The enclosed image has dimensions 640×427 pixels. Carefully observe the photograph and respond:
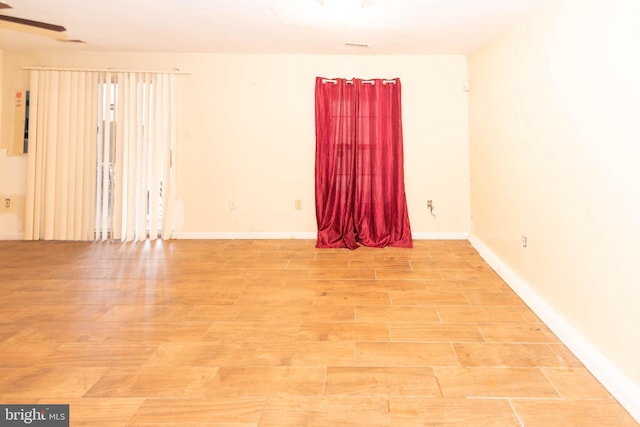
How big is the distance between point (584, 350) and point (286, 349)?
1.43m

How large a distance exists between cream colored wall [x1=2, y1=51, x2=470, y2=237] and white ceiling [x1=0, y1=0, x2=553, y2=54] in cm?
19

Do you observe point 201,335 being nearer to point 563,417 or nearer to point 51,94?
point 563,417

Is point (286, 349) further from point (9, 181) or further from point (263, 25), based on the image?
point (9, 181)

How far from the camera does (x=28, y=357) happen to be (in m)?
1.71

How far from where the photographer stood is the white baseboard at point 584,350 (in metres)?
1.37

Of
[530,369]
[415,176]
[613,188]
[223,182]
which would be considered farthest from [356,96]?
[530,369]

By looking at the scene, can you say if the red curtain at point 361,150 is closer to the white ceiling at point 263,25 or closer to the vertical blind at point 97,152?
the white ceiling at point 263,25

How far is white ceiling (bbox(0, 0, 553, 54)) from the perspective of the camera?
2809 mm

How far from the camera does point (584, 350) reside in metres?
1.69

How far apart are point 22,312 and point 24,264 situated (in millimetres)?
1331

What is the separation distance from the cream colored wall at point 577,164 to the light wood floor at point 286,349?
283mm

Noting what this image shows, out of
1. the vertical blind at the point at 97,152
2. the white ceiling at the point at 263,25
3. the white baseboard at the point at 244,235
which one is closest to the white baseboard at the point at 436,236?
the white baseboard at the point at 244,235

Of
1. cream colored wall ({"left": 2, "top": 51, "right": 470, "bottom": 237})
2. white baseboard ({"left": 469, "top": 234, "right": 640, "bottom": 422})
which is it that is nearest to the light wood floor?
white baseboard ({"left": 469, "top": 234, "right": 640, "bottom": 422})

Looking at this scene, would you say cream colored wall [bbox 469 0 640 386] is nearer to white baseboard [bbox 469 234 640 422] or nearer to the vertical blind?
white baseboard [bbox 469 234 640 422]
